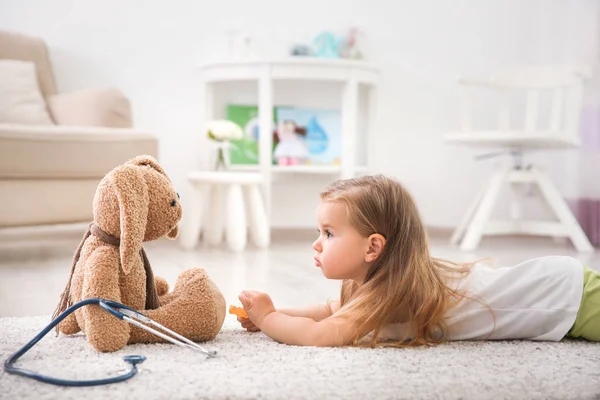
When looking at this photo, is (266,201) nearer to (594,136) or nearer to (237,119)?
(237,119)

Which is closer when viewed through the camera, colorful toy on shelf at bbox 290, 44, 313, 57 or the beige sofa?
the beige sofa

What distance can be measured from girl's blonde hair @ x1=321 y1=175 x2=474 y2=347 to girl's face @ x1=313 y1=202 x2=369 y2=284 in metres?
0.01

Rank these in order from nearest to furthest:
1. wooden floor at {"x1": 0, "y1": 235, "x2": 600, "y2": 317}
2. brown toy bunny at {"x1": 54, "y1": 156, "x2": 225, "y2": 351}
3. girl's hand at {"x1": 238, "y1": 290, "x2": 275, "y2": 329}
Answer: brown toy bunny at {"x1": 54, "y1": 156, "x2": 225, "y2": 351} < girl's hand at {"x1": 238, "y1": 290, "x2": 275, "y2": 329} < wooden floor at {"x1": 0, "y1": 235, "x2": 600, "y2": 317}

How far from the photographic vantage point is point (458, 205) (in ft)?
10.6

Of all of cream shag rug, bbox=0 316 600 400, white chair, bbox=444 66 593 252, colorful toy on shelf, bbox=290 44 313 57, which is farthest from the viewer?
colorful toy on shelf, bbox=290 44 313 57

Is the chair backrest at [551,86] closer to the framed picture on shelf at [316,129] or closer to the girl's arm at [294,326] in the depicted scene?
the framed picture on shelf at [316,129]

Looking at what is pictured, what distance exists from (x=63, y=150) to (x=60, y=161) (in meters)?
0.03

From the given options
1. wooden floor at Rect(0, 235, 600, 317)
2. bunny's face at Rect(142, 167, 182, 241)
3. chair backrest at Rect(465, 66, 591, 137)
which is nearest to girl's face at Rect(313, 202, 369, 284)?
bunny's face at Rect(142, 167, 182, 241)

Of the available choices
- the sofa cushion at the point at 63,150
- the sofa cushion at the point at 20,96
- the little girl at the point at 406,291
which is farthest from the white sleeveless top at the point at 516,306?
the sofa cushion at the point at 20,96

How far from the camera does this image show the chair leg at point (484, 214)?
2.48 m

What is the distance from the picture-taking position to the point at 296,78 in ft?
8.63

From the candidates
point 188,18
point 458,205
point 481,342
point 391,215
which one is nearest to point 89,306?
point 391,215

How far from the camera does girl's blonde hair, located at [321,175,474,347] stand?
0.99 m

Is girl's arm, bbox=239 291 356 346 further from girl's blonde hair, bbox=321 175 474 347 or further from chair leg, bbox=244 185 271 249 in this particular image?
chair leg, bbox=244 185 271 249
